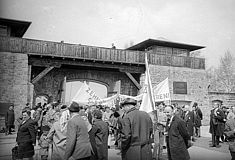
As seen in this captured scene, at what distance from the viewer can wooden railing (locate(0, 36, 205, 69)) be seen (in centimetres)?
1925

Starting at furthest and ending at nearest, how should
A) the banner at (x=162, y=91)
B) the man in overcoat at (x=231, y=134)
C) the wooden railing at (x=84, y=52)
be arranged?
the wooden railing at (x=84, y=52) < the banner at (x=162, y=91) < the man in overcoat at (x=231, y=134)

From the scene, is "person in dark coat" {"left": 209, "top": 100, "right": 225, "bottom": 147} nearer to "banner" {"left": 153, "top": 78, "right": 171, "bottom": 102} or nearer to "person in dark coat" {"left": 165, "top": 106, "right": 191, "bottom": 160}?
"banner" {"left": 153, "top": 78, "right": 171, "bottom": 102}

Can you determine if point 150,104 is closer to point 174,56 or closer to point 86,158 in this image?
point 86,158

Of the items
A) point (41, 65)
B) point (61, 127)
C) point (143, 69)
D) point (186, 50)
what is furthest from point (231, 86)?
point (61, 127)

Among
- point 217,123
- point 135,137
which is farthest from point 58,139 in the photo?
point 217,123

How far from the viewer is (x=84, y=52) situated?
21.4 m

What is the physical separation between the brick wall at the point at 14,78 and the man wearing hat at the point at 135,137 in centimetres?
1484

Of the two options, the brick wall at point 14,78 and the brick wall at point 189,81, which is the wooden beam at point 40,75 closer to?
the brick wall at point 14,78

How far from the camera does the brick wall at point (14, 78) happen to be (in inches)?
728

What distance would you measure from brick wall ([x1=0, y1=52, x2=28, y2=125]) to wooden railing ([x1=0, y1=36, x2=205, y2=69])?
1.81ft

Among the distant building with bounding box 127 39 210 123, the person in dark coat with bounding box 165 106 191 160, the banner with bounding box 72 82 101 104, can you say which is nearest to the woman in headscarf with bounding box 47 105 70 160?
the person in dark coat with bounding box 165 106 191 160

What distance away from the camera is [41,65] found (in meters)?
20.3

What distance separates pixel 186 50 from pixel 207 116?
692 centimetres

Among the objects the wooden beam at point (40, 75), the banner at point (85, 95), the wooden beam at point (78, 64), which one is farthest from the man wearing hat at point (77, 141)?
the wooden beam at point (78, 64)
